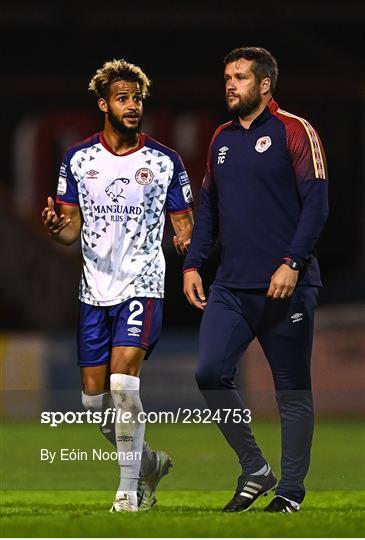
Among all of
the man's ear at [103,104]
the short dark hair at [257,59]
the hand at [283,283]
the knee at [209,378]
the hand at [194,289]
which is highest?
the short dark hair at [257,59]

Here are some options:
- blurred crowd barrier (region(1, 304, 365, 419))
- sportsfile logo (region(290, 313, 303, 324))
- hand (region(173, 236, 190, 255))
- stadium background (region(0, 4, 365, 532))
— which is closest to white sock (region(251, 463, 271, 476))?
sportsfile logo (region(290, 313, 303, 324))

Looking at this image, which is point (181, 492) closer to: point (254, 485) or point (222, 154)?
point (254, 485)

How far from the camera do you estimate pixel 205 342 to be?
7.15 meters

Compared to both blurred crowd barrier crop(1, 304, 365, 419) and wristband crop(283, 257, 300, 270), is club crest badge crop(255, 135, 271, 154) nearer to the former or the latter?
wristband crop(283, 257, 300, 270)

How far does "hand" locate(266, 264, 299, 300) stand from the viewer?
22.5ft

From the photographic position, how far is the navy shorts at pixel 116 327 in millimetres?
7312

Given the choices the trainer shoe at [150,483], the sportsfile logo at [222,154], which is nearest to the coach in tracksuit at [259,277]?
the sportsfile logo at [222,154]

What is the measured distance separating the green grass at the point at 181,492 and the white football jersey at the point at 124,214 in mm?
917

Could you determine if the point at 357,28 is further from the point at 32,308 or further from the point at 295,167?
the point at 295,167

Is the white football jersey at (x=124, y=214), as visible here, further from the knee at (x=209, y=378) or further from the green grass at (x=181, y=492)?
the green grass at (x=181, y=492)

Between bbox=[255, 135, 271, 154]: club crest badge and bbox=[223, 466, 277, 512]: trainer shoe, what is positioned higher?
bbox=[255, 135, 271, 154]: club crest badge

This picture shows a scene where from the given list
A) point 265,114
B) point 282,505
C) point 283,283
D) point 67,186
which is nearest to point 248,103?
point 265,114

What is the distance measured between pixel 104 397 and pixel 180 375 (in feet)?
33.1

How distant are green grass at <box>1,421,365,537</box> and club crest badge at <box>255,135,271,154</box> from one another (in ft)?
5.74
